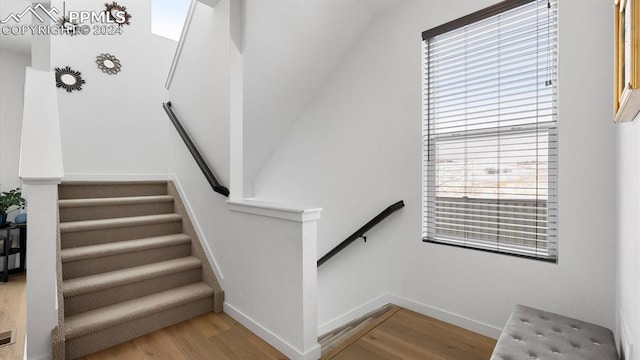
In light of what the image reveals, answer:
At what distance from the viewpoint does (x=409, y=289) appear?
2.47m

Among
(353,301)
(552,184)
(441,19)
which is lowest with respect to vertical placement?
(353,301)

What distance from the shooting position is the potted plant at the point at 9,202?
11.9 ft

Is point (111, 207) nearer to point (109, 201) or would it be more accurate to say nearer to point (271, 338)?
point (109, 201)

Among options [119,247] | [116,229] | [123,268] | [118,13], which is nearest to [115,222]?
[116,229]

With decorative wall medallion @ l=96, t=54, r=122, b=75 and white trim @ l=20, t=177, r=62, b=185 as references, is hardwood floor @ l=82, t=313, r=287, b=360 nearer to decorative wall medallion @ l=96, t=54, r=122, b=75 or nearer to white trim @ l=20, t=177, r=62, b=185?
white trim @ l=20, t=177, r=62, b=185

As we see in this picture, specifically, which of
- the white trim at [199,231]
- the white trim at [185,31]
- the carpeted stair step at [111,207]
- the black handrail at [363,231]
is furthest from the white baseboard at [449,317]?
the white trim at [185,31]

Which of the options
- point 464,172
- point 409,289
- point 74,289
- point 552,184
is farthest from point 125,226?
point 552,184

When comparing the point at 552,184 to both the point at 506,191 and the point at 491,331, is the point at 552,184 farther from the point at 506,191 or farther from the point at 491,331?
the point at 491,331

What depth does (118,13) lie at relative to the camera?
4.03 meters

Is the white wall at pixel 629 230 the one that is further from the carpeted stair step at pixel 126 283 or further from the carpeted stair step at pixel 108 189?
the carpeted stair step at pixel 108 189

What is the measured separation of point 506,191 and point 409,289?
1.07 meters

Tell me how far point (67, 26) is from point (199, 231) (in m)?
3.21

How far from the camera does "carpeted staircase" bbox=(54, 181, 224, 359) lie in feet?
6.65

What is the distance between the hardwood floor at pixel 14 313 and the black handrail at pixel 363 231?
7.65 ft
